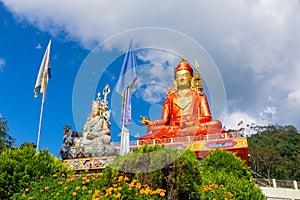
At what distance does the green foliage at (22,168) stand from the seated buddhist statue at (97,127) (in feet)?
36.0

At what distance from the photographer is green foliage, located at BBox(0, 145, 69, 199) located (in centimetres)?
657

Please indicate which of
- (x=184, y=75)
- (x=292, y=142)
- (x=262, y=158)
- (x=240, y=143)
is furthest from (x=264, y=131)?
(x=240, y=143)

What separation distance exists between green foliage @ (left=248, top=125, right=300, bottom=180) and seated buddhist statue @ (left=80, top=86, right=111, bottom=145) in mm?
23948

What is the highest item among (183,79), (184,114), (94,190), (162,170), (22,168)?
(183,79)

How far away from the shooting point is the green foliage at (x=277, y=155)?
3691 cm

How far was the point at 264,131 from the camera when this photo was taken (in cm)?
5469

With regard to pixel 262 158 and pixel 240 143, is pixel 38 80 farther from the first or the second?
pixel 262 158

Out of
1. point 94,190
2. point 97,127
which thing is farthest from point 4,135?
point 94,190

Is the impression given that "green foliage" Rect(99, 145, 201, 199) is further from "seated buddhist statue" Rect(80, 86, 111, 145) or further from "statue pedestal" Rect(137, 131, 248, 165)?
"seated buddhist statue" Rect(80, 86, 111, 145)

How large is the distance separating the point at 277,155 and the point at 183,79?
75.0 feet

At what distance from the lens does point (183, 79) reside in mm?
22938

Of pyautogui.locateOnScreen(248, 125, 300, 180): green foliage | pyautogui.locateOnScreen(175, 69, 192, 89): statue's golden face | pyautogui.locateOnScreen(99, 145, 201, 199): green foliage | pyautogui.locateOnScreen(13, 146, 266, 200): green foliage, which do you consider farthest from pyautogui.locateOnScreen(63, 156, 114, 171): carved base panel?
pyautogui.locateOnScreen(248, 125, 300, 180): green foliage

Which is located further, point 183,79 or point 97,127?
point 183,79

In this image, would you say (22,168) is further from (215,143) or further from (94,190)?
(215,143)
